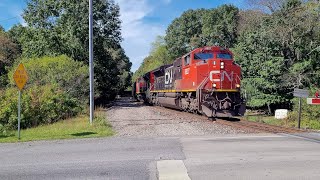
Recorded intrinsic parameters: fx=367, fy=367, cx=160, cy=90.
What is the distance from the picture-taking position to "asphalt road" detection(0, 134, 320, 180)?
26.1ft

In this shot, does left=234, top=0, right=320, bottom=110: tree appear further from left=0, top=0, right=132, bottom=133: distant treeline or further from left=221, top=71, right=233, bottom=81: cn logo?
left=0, top=0, right=132, bottom=133: distant treeline

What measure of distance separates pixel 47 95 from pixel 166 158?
1487cm

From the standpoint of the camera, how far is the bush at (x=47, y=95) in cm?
1989

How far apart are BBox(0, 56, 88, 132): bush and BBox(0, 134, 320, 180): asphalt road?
723 centimetres

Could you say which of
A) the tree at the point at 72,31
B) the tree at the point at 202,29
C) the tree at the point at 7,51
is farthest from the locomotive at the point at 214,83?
the tree at the point at 7,51

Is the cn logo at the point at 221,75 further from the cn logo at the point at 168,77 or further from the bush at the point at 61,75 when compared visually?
the bush at the point at 61,75

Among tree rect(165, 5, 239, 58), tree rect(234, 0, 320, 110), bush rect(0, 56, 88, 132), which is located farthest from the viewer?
tree rect(165, 5, 239, 58)

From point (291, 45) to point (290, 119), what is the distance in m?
12.8

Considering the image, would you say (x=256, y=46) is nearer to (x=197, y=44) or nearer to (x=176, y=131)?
(x=176, y=131)

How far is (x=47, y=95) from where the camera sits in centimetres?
2259

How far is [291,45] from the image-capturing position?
3250 centimetres

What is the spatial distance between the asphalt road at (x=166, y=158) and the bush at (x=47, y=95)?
723 centimetres

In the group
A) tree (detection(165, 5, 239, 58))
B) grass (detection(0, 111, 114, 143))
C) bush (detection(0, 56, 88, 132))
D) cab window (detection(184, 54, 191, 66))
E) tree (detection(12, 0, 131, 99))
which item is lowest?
grass (detection(0, 111, 114, 143))

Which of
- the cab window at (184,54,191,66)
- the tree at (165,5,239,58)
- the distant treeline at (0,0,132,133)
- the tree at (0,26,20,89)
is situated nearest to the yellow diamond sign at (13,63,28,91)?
the distant treeline at (0,0,132,133)
